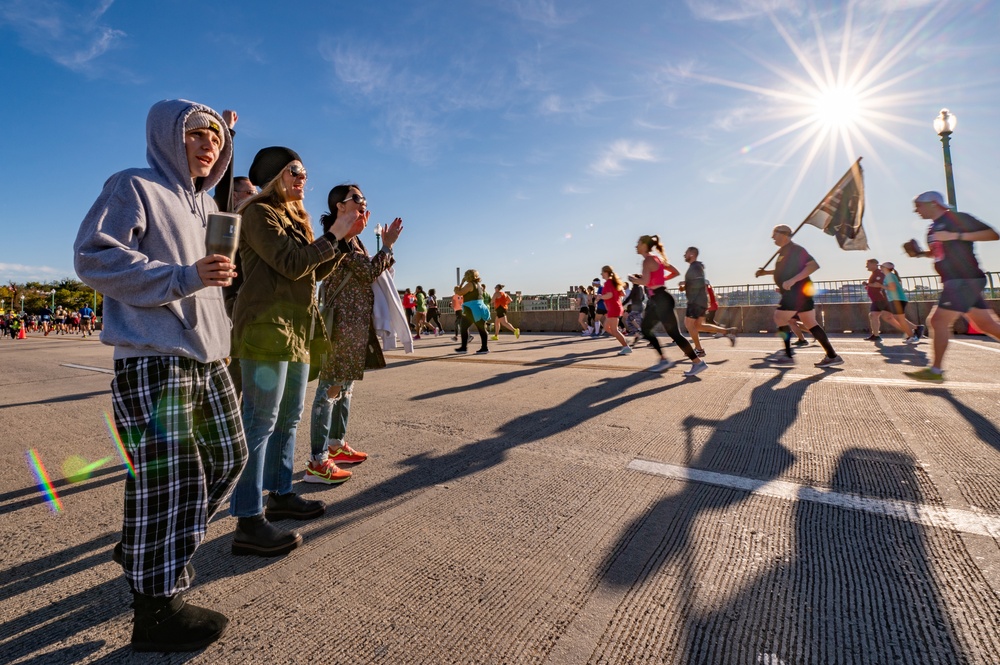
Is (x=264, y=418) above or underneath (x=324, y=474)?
above

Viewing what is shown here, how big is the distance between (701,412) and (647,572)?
2686 millimetres

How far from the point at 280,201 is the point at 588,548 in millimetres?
1965

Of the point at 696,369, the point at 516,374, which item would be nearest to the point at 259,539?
the point at 516,374

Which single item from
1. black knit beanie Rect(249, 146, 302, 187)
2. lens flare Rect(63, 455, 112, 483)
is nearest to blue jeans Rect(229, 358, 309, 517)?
black knit beanie Rect(249, 146, 302, 187)

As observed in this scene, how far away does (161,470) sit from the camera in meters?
1.39

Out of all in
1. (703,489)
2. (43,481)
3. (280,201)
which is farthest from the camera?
(43,481)

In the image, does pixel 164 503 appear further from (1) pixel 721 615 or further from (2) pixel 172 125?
(1) pixel 721 615

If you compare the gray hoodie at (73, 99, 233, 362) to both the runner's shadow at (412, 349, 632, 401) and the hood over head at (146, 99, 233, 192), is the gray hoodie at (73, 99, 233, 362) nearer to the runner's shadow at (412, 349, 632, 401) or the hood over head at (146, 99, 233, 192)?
the hood over head at (146, 99, 233, 192)

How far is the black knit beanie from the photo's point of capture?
2.25 meters

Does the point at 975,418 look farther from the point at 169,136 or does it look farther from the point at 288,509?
the point at 169,136

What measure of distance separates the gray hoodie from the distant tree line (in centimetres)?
9775

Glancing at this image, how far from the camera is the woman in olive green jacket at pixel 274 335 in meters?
1.91

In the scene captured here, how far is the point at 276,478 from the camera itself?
87.3 inches

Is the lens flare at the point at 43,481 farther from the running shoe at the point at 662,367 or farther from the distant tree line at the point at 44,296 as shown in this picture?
the distant tree line at the point at 44,296
